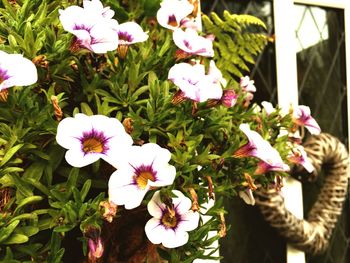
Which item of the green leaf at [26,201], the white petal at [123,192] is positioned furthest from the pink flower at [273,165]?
the green leaf at [26,201]

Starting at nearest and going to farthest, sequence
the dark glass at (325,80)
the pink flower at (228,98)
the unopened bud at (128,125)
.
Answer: the unopened bud at (128,125), the pink flower at (228,98), the dark glass at (325,80)

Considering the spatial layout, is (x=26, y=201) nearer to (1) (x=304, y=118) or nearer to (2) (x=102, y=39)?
(2) (x=102, y=39)

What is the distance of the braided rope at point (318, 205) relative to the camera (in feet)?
4.55

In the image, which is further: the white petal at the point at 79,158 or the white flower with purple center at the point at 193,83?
the white flower with purple center at the point at 193,83

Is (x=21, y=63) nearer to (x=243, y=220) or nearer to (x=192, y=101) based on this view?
(x=192, y=101)

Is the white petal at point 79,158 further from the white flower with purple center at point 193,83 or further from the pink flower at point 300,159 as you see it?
the pink flower at point 300,159

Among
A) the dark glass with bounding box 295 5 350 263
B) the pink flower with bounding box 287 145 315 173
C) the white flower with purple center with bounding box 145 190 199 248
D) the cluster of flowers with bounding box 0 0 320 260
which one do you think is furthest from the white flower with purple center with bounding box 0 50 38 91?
the dark glass with bounding box 295 5 350 263

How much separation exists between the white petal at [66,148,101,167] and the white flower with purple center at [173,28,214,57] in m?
0.26

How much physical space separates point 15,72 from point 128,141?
0.16m

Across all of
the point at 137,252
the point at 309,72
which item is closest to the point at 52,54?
the point at 137,252

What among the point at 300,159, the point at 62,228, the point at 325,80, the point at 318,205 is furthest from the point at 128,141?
the point at 325,80

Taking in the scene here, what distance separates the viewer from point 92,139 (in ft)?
1.96

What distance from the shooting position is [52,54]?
68cm

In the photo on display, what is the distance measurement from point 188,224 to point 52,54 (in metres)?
0.30
